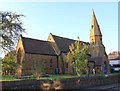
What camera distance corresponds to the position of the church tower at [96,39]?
69.1 m

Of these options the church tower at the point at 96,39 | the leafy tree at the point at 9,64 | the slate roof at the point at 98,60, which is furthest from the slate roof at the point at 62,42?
the leafy tree at the point at 9,64

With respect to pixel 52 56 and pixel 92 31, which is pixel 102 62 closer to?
pixel 92 31

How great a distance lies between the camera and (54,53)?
2410 inches

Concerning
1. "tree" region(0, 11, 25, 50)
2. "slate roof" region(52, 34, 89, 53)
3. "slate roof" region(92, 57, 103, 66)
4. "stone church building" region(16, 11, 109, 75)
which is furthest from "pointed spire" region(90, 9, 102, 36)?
"tree" region(0, 11, 25, 50)

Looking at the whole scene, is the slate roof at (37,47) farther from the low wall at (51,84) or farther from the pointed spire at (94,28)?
the low wall at (51,84)

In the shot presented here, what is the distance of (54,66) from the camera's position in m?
61.0

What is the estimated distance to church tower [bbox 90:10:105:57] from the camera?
69062 mm

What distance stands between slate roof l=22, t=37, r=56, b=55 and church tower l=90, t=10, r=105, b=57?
50.1 ft

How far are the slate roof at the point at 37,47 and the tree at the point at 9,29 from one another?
65.3 feet

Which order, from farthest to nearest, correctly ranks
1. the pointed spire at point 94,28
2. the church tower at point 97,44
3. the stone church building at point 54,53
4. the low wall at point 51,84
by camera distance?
the pointed spire at point 94,28 < the church tower at point 97,44 < the stone church building at point 54,53 < the low wall at point 51,84

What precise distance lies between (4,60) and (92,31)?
3794 cm

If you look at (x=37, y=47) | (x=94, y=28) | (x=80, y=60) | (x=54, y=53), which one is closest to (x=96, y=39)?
(x=94, y=28)

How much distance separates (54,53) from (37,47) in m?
5.76

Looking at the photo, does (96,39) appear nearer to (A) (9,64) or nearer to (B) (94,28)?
(B) (94,28)
